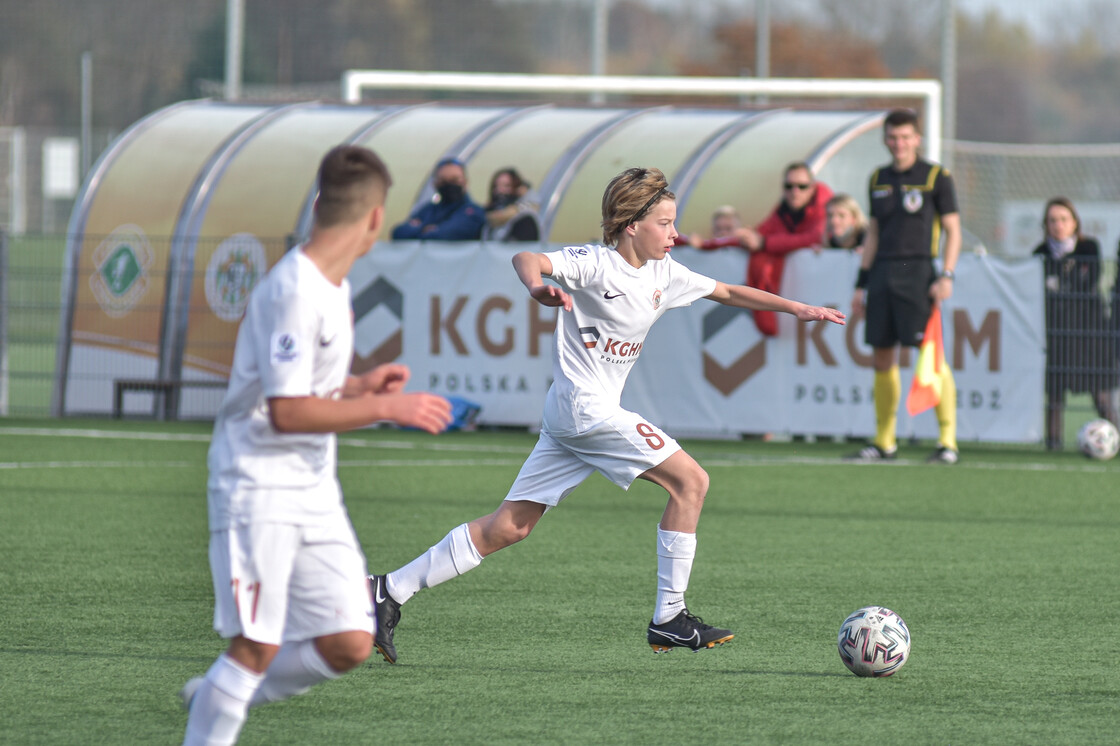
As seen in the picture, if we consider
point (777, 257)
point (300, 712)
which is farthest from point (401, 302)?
point (300, 712)

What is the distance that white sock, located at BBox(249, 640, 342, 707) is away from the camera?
4.16 meters

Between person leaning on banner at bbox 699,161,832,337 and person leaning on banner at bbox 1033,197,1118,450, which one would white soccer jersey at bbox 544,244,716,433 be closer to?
person leaning on banner at bbox 699,161,832,337

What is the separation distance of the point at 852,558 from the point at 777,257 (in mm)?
5990

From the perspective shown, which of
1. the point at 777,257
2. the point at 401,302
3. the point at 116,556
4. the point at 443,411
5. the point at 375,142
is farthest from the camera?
the point at 375,142

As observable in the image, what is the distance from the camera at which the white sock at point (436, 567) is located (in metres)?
5.96

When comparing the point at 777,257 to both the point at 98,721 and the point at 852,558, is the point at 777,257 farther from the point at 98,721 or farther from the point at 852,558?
the point at 98,721

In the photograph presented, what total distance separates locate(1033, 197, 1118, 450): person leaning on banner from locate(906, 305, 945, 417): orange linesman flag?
1830 mm

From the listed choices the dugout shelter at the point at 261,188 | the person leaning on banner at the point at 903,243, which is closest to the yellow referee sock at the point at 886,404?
the person leaning on banner at the point at 903,243

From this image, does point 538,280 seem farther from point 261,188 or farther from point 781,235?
point 261,188

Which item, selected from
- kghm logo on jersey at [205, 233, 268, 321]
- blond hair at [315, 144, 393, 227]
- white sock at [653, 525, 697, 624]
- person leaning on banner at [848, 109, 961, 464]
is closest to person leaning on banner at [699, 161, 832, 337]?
person leaning on banner at [848, 109, 961, 464]

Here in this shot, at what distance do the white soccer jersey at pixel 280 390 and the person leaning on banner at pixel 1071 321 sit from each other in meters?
10.6

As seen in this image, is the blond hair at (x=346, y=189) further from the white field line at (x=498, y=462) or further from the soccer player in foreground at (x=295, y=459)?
the white field line at (x=498, y=462)

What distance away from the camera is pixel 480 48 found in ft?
143

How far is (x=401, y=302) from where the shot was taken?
15.1m
